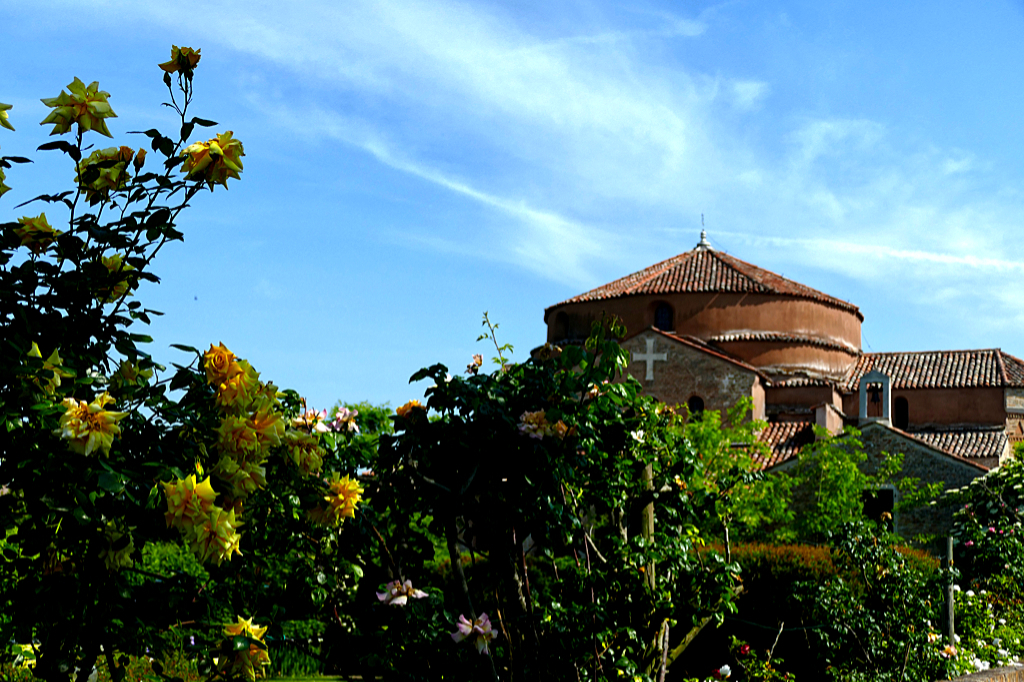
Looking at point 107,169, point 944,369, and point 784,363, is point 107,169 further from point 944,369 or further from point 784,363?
point 944,369

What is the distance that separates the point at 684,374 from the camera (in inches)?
1092

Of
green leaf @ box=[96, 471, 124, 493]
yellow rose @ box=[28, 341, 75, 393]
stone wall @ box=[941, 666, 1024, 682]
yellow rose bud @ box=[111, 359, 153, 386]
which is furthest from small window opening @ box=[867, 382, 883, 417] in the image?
green leaf @ box=[96, 471, 124, 493]

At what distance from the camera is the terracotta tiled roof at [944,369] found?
30.2m

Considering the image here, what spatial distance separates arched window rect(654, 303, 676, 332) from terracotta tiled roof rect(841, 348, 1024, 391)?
587cm

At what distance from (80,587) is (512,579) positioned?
2.21m

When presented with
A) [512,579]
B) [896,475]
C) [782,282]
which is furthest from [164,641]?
[782,282]

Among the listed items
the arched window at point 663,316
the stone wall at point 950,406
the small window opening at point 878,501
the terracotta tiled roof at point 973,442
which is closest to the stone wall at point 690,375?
the arched window at point 663,316

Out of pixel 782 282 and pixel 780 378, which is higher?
pixel 782 282

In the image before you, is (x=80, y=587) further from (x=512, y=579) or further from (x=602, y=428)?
(x=602, y=428)

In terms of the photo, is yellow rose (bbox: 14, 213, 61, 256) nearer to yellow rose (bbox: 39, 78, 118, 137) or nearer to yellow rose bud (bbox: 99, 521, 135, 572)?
yellow rose (bbox: 39, 78, 118, 137)

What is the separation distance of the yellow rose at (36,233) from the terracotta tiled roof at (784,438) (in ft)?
77.2

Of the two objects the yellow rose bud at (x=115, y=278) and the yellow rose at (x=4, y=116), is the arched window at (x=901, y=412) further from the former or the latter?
the yellow rose at (x=4, y=116)

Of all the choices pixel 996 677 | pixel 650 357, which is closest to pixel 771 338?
pixel 650 357

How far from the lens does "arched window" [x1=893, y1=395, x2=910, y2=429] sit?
3094 centimetres
